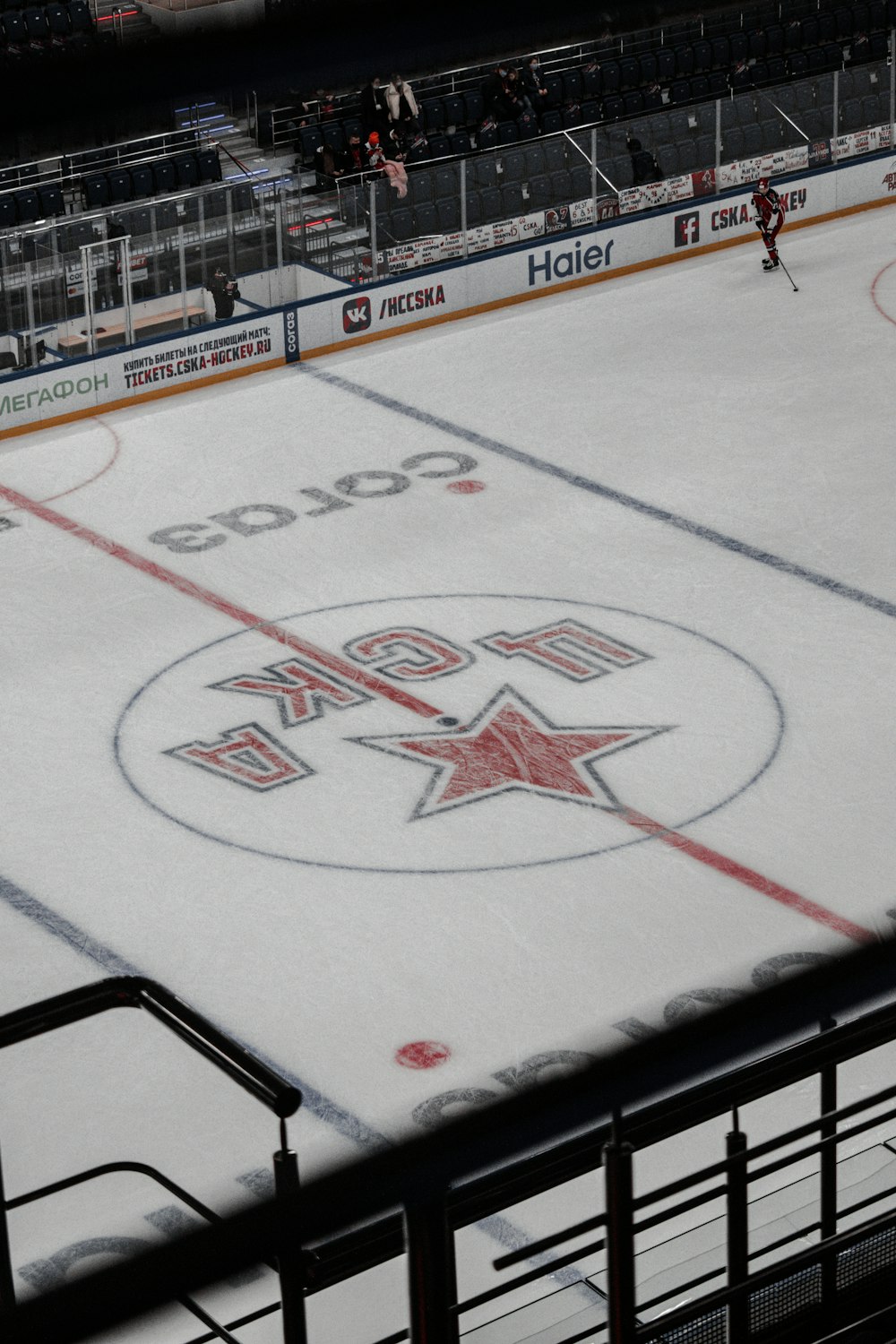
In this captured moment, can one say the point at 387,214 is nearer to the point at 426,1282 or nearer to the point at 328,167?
the point at 328,167

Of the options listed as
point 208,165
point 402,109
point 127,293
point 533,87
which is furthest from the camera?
point 533,87

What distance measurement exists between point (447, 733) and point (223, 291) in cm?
713

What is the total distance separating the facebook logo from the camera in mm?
19812

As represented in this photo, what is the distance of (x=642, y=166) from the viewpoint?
63.8 feet

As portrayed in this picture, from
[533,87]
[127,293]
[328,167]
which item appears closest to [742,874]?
[127,293]

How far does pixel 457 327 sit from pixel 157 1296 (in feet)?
59.1

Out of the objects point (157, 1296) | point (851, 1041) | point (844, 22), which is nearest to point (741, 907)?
point (851, 1041)

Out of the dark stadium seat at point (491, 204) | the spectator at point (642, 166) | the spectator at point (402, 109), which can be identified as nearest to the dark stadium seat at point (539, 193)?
the dark stadium seat at point (491, 204)

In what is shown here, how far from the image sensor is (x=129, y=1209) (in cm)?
743

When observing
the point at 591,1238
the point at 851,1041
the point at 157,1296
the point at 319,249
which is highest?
the point at 157,1296

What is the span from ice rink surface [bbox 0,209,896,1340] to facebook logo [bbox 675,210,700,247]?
1830 mm

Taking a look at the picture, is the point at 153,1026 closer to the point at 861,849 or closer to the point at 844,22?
the point at 861,849

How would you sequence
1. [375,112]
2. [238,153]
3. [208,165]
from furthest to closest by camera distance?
1. [238,153]
2. [375,112]
3. [208,165]

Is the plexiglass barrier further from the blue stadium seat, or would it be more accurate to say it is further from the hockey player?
A: the blue stadium seat
